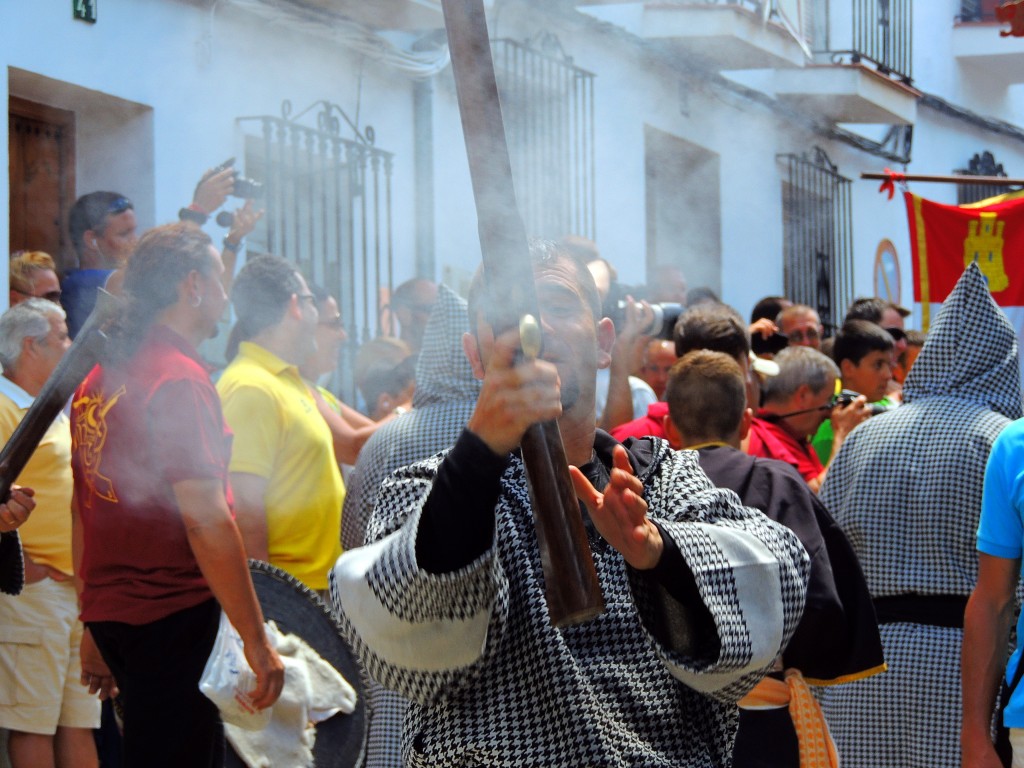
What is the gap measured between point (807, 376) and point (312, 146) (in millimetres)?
1675

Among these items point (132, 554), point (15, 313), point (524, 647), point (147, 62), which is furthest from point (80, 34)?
point (524, 647)

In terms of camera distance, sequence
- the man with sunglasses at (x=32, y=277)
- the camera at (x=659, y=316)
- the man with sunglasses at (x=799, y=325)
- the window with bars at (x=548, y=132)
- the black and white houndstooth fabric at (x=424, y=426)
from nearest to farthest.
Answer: the window with bars at (x=548, y=132) → the black and white houndstooth fabric at (x=424, y=426) → the camera at (x=659, y=316) → the man with sunglasses at (x=32, y=277) → the man with sunglasses at (x=799, y=325)

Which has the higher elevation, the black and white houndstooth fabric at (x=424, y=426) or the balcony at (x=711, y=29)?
the balcony at (x=711, y=29)

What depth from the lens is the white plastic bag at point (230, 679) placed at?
3068 millimetres

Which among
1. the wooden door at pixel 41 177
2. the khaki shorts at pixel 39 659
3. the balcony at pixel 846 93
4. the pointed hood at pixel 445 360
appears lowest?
the khaki shorts at pixel 39 659

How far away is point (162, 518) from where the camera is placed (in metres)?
3.18

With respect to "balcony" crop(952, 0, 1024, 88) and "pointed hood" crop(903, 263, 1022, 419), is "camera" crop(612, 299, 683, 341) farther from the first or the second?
"balcony" crop(952, 0, 1024, 88)

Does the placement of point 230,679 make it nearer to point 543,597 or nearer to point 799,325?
point 543,597

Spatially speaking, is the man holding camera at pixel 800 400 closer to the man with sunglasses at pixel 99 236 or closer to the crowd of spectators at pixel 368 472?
the crowd of spectators at pixel 368 472

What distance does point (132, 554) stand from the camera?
10.4ft

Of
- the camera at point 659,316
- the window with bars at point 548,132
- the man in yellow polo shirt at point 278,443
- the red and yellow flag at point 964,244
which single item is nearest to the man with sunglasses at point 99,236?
the man in yellow polo shirt at point 278,443

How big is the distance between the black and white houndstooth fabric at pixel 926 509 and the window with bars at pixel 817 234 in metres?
1.19

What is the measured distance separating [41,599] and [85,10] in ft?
4.91

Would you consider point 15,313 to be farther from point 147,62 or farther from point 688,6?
point 688,6
